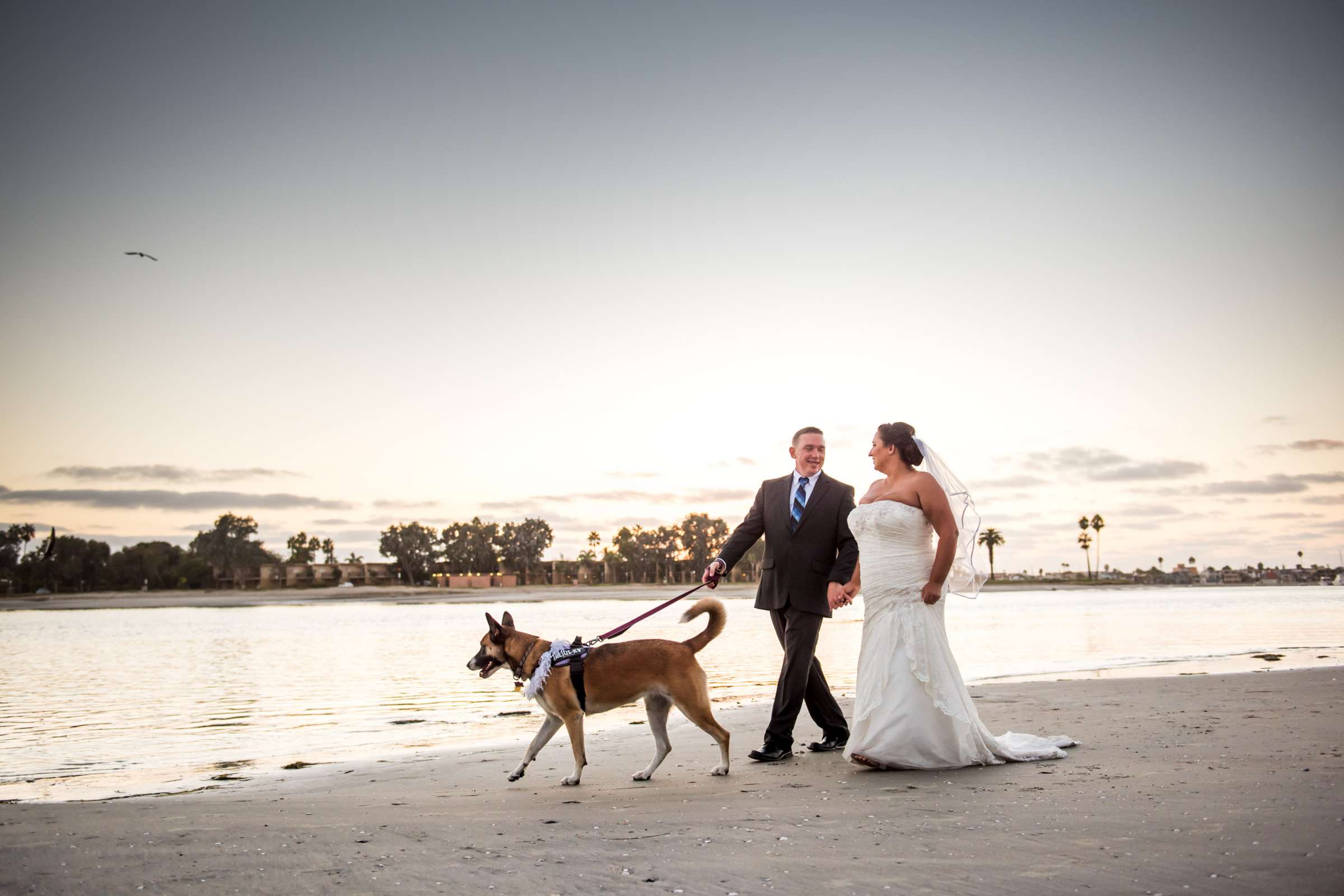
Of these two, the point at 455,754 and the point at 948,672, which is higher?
the point at 948,672

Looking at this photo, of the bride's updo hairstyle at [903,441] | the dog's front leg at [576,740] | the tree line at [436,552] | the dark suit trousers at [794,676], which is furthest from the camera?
the tree line at [436,552]

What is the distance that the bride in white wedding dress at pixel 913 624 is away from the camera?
738 cm

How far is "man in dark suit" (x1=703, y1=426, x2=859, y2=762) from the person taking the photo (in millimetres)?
8328

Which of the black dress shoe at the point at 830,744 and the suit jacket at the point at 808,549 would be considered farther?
the black dress shoe at the point at 830,744

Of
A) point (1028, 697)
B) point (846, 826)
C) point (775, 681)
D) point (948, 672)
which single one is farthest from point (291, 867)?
point (775, 681)

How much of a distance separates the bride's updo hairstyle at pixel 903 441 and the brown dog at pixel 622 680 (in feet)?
6.72

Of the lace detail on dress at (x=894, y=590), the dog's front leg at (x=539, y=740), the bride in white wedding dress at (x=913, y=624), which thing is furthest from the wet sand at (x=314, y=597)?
the dog's front leg at (x=539, y=740)

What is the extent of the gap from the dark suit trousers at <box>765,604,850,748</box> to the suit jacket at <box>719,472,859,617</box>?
4.7 inches

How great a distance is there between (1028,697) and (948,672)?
5330 mm

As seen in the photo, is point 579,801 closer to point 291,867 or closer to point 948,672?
point 291,867

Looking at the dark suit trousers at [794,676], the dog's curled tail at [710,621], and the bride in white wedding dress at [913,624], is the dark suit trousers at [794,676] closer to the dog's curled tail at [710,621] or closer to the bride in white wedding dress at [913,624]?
the bride in white wedding dress at [913,624]

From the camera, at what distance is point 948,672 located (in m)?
7.46

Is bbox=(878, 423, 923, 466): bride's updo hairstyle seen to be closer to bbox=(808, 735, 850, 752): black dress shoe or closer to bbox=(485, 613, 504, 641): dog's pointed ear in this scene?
bbox=(808, 735, 850, 752): black dress shoe

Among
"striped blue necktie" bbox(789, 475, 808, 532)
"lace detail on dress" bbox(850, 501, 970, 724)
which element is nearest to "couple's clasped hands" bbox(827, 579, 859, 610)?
"lace detail on dress" bbox(850, 501, 970, 724)
